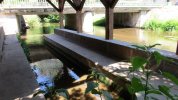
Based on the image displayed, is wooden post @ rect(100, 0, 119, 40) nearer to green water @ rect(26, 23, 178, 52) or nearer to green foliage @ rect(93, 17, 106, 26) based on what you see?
green water @ rect(26, 23, 178, 52)

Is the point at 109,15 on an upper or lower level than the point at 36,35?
upper

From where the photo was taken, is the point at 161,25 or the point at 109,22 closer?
the point at 109,22

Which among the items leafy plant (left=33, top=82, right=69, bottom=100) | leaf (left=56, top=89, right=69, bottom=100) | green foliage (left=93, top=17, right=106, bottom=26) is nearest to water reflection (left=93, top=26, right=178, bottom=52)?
green foliage (left=93, top=17, right=106, bottom=26)

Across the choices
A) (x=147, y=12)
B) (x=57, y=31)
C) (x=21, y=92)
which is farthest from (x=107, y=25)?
(x=147, y=12)

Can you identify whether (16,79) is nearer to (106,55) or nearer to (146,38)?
(106,55)

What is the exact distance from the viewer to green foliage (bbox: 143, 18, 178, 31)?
1762cm

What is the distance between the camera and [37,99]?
312 cm

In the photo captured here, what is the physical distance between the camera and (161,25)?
18703 mm

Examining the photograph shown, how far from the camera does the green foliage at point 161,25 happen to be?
1762cm

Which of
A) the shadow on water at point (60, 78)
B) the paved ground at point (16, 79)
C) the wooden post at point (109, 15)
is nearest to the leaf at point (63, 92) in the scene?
the paved ground at point (16, 79)

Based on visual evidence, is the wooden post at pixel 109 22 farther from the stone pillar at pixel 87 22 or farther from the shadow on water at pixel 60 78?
the stone pillar at pixel 87 22

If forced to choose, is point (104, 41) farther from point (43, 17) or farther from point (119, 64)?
point (43, 17)

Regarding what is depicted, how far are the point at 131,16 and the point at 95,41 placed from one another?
56.4ft

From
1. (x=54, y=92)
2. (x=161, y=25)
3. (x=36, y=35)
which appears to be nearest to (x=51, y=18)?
(x=36, y=35)
